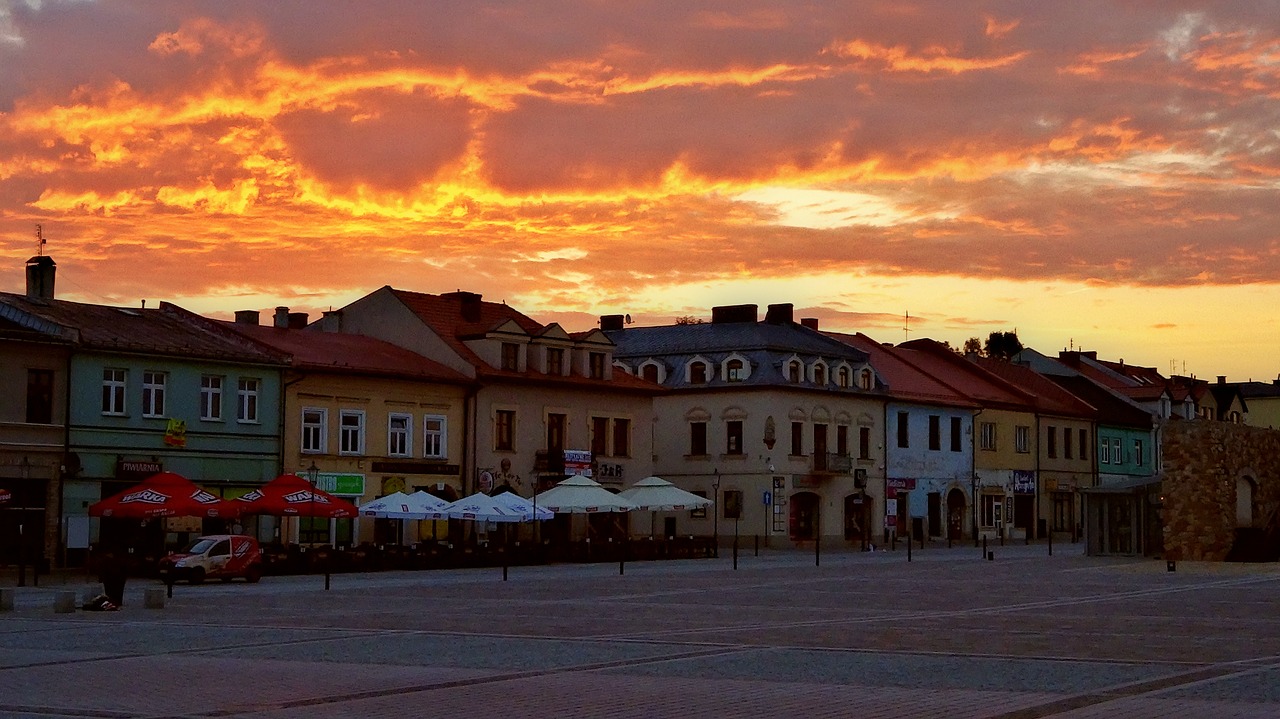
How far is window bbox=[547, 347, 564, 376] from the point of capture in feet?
233

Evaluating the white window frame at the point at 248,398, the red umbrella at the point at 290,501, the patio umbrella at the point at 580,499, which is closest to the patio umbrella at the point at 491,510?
the patio umbrella at the point at 580,499

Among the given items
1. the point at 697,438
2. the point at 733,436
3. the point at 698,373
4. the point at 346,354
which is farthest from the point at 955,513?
the point at 346,354

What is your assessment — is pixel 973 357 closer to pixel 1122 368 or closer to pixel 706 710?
pixel 1122 368

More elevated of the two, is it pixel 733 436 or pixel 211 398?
pixel 211 398

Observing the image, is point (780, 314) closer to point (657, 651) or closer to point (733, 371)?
point (733, 371)

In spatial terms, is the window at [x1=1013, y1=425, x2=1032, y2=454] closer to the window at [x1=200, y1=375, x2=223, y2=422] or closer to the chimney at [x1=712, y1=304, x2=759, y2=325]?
the chimney at [x1=712, y1=304, x2=759, y2=325]

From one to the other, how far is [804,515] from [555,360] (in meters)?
15.3

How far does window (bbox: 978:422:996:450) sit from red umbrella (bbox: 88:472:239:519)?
50.5 m

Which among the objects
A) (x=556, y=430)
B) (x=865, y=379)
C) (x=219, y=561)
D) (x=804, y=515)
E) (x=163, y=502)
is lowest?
(x=219, y=561)

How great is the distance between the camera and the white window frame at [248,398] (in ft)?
192

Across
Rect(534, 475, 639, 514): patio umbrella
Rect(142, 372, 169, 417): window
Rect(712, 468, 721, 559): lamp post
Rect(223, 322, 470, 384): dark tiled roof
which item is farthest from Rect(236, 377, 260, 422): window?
Rect(712, 468, 721, 559): lamp post

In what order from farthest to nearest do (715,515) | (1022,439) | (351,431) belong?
1. (1022,439)
2. (715,515)
3. (351,431)

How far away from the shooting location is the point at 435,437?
6544 centimetres

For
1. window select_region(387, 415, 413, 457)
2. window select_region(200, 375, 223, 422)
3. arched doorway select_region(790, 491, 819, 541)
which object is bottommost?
arched doorway select_region(790, 491, 819, 541)
